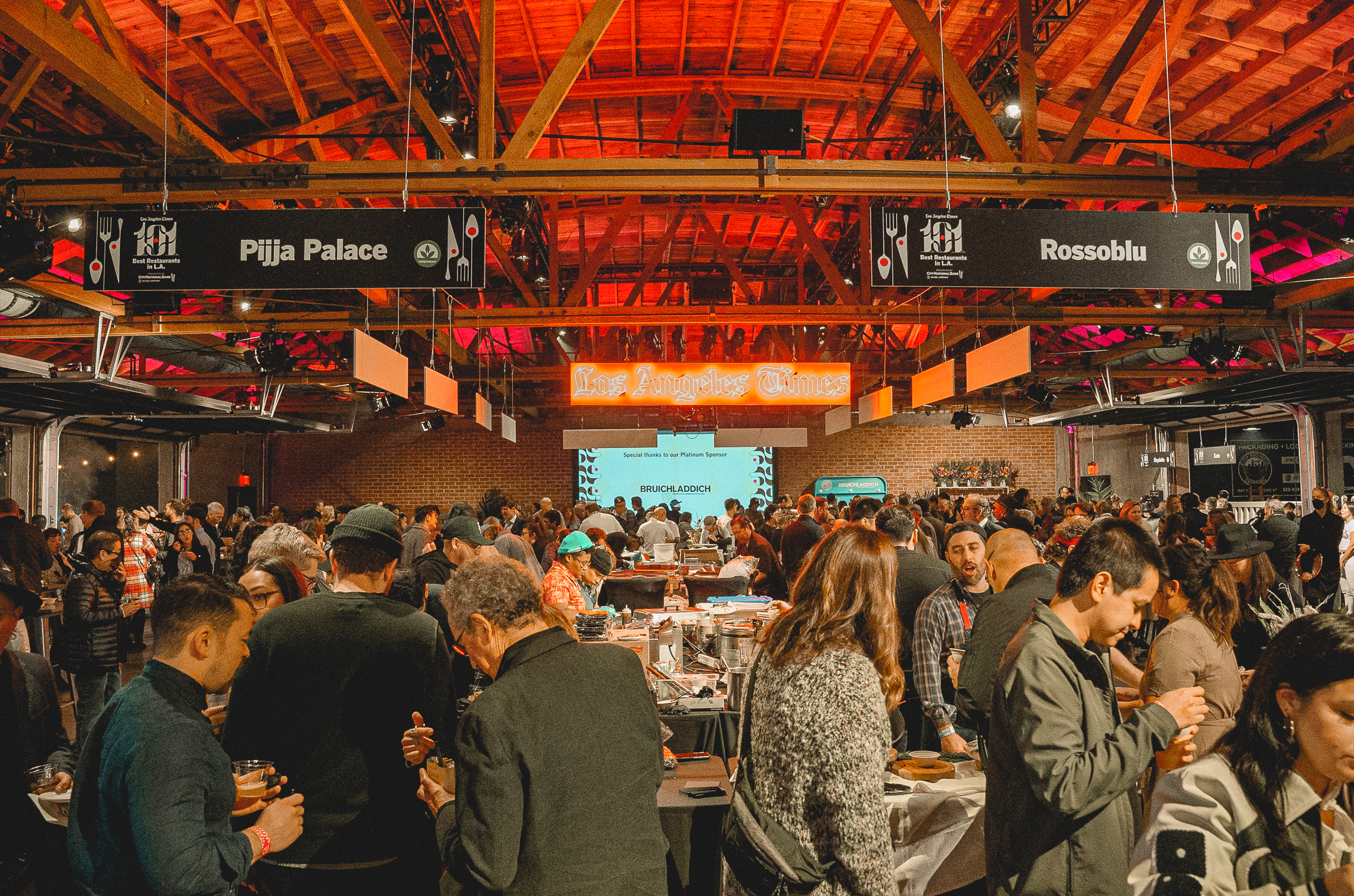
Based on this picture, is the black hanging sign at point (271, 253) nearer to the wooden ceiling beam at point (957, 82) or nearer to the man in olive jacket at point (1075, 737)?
the wooden ceiling beam at point (957, 82)

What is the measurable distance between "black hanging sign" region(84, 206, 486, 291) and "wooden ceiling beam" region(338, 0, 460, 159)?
85cm

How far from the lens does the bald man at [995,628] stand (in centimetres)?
310

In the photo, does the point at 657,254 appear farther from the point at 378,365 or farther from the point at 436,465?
Result: the point at 436,465

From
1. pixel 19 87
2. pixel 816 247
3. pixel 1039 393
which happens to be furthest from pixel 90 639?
pixel 1039 393

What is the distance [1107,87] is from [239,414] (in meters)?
13.2

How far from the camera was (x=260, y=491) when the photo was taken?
797 inches

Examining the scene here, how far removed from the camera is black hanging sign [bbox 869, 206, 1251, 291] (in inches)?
182

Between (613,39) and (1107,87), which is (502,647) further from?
(613,39)

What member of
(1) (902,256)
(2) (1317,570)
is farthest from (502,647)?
(2) (1317,570)

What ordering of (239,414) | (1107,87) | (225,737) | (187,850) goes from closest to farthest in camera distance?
1. (187,850)
2. (225,737)
3. (1107,87)
4. (239,414)

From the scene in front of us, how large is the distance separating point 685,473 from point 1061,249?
14655mm

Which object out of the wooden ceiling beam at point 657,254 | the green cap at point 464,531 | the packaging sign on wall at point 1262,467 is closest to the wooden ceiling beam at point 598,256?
the wooden ceiling beam at point 657,254

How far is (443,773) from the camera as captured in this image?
2.21 metres

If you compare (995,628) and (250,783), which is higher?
(995,628)
